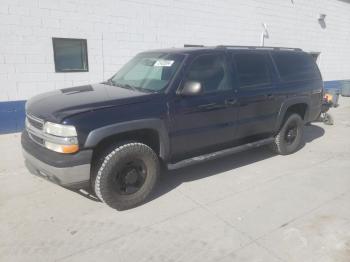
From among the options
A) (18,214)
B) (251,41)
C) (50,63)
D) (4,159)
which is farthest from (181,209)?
(251,41)

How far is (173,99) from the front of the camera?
3854 millimetres

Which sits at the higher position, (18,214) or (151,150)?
(151,150)

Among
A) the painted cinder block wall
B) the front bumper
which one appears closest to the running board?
the front bumper

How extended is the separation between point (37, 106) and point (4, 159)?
2209mm

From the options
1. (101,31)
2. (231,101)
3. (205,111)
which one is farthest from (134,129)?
(101,31)

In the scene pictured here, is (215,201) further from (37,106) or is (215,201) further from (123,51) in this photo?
(123,51)

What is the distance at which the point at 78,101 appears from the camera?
139 inches

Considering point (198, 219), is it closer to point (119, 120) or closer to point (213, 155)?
point (213, 155)

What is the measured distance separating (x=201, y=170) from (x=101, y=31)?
449 centimetres

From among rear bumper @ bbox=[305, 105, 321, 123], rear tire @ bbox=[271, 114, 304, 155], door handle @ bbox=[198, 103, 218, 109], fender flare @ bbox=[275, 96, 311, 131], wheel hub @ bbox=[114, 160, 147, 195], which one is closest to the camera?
wheel hub @ bbox=[114, 160, 147, 195]

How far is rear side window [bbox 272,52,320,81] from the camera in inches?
210

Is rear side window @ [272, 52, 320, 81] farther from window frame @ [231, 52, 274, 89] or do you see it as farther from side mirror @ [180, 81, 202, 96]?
side mirror @ [180, 81, 202, 96]

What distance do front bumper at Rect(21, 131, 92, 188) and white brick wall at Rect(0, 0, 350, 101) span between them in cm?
391

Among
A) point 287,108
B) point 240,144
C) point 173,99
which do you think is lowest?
point 240,144
